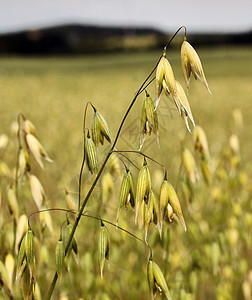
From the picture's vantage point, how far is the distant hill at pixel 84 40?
3453 centimetres

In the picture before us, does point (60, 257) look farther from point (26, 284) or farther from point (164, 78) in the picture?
point (164, 78)

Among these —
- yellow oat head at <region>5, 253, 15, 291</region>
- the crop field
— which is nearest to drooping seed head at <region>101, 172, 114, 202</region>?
the crop field

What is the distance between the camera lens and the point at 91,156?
0.67 metres

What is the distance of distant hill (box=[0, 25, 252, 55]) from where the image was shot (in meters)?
34.5

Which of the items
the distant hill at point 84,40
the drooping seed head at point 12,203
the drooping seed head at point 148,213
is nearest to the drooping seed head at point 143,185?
the drooping seed head at point 148,213

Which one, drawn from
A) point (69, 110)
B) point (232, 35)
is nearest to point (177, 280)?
point (69, 110)

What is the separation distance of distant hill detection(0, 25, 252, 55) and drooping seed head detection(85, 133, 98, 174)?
112 feet

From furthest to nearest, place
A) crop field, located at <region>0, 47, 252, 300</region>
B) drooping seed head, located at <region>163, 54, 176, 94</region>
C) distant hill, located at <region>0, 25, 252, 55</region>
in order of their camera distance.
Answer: distant hill, located at <region>0, 25, 252, 55</region> < crop field, located at <region>0, 47, 252, 300</region> < drooping seed head, located at <region>163, 54, 176, 94</region>

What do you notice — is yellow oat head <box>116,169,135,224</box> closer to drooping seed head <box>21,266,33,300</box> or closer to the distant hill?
drooping seed head <box>21,266,33,300</box>

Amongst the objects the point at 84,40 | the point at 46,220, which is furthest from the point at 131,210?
the point at 84,40

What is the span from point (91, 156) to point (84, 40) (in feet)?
143

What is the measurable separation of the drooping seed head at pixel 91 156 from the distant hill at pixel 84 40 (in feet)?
112

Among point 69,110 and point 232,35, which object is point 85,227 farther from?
point 232,35

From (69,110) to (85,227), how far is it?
17.9ft
